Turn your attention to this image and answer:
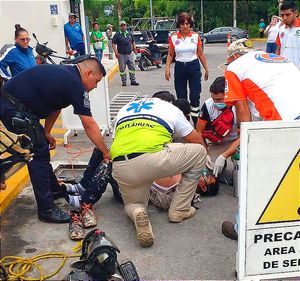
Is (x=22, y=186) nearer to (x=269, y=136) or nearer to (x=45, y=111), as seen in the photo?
(x=45, y=111)

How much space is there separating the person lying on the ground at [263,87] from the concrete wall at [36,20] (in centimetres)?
694

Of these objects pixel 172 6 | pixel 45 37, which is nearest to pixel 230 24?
pixel 172 6

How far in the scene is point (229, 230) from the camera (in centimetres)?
361

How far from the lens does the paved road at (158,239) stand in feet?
10.5

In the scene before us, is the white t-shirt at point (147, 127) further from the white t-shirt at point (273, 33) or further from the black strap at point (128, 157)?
the white t-shirt at point (273, 33)

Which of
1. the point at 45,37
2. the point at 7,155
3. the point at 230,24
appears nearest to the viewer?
the point at 7,155

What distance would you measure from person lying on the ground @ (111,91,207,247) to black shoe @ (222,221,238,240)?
385 millimetres

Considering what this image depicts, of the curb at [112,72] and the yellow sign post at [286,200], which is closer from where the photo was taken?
the yellow sign post at [286,200]

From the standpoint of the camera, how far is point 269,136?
7.70 feet

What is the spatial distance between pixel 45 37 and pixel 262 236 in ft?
27.6

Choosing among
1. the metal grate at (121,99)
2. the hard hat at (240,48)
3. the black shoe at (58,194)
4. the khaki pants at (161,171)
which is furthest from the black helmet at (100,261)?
the metal grate at (121,99)

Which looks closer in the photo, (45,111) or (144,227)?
(144,227)

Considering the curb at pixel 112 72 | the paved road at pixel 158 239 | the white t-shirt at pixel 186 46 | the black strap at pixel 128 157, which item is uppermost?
the white t-shirt at pixel 186 46

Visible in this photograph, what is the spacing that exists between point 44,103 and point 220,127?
6.21 ft
